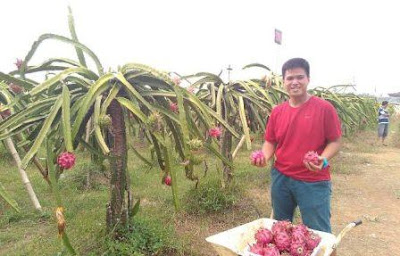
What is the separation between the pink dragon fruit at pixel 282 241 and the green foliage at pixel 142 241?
50.0 inches

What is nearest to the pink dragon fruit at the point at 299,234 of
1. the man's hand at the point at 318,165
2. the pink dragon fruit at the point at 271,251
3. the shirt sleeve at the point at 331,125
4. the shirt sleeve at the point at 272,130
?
the pink dragon fruit at the point at 271,251

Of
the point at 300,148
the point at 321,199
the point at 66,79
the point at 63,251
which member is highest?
the point at 66,79

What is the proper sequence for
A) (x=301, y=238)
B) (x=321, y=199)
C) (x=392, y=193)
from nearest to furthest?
1. (x=301, y=238)
2. (x=321, y=199)
3. (x=392, y=193)

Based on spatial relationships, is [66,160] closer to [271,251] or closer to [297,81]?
[271,251]

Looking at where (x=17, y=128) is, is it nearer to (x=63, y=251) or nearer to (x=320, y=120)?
(x=63, y=251)

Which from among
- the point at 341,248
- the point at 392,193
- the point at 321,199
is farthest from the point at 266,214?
the point at 392,193

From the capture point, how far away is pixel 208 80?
4.36m

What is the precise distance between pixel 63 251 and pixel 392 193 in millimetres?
5047

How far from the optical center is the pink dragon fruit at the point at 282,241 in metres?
2.00

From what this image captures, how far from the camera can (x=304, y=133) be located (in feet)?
8.61

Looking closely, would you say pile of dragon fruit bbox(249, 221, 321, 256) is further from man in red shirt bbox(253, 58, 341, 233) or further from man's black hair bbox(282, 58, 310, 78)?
man's black hair bbox(282, 58, 310, 78)

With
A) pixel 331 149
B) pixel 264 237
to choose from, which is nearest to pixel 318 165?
pixel 331 149

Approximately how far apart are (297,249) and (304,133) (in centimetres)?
93

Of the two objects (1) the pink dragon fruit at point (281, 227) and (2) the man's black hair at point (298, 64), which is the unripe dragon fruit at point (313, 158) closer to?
(1) the pink dragon fruit at point (281, 227)
